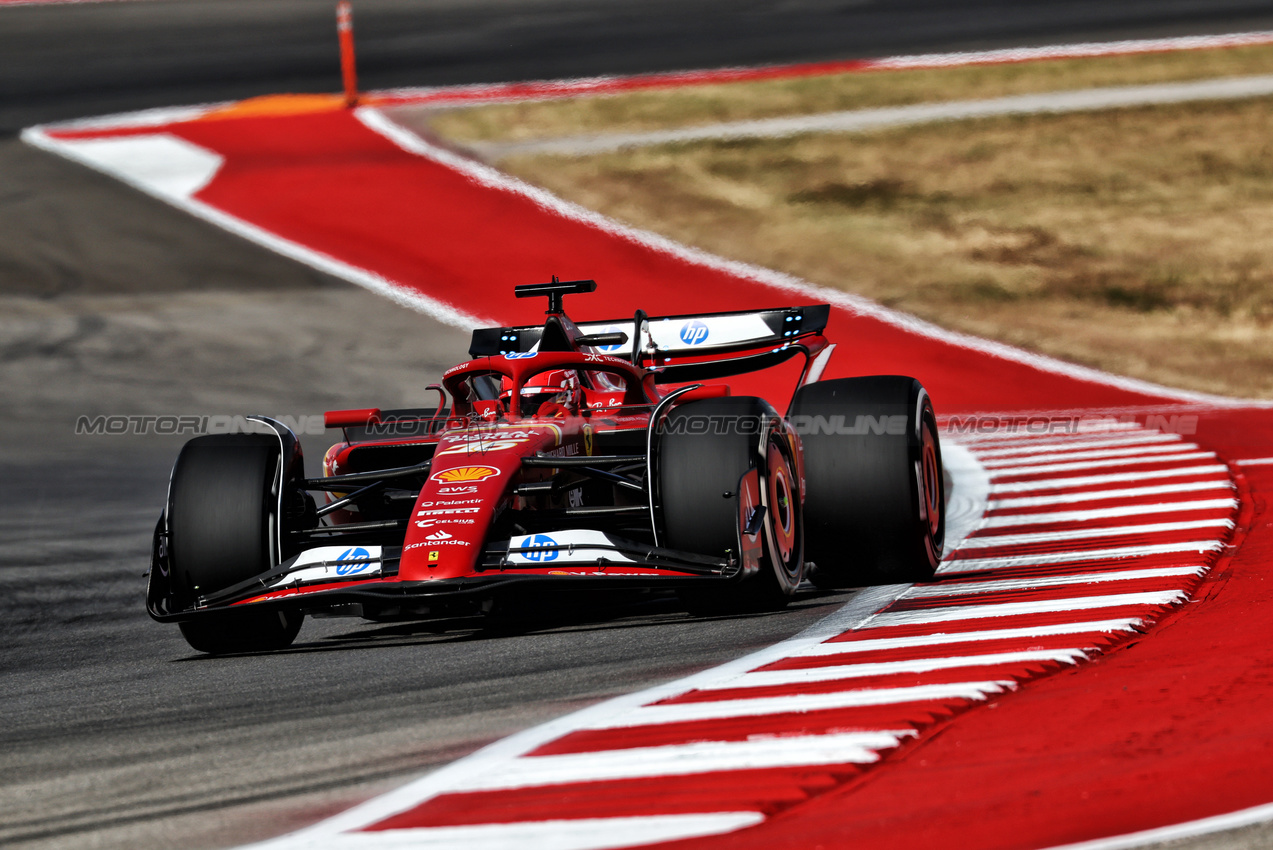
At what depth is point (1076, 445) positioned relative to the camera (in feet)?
38.2

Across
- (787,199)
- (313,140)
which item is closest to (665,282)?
(787,199)

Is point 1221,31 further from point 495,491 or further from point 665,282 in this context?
point 495,491

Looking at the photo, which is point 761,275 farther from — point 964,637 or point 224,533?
point 964,637

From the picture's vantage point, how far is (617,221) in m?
18.7

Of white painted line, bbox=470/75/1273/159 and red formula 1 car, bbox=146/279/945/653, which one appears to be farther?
white painted line, bbox=470/75/1273/159

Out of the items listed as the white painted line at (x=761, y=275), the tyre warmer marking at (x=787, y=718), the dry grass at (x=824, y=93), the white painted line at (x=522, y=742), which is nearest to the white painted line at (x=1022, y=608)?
the tyre warmer marking at (x=787, y=718)

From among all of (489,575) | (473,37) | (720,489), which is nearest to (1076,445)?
(720,489)

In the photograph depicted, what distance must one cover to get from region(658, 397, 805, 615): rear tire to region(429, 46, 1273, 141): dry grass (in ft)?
51.8

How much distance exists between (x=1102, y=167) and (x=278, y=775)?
18.4 metres

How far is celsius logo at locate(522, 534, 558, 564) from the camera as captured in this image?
5.71 metres

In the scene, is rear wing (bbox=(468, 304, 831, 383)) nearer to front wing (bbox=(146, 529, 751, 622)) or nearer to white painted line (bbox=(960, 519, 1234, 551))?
white painted line (bbox=(960, 519, 1234, 551))

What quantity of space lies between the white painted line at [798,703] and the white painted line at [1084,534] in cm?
331

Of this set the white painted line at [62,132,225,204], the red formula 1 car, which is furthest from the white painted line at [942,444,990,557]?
the white painted line at [62,132,225,204]

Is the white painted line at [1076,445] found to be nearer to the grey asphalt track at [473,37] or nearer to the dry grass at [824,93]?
the dry grass at [824,93]
